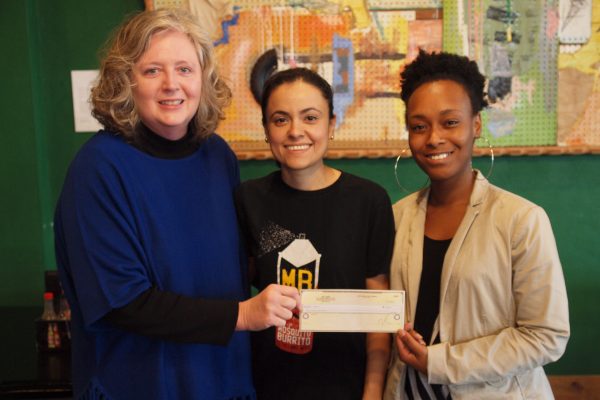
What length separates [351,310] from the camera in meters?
1.29

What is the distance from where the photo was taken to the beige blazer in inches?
50.1

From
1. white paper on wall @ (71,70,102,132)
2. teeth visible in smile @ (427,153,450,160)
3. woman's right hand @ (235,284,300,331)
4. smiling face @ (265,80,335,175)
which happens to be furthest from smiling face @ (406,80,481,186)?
white paper on wall @ (71,70,102,132)

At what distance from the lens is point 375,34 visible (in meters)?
2.43

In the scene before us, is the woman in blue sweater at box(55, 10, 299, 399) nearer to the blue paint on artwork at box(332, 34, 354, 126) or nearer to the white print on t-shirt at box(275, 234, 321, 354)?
the white print on t-shirt at box(275, 234, 321, 354)

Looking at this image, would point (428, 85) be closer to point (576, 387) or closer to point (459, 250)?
point (459, 250)

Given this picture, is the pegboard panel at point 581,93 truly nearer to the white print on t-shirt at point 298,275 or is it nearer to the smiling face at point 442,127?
the smiling face at point 442,127

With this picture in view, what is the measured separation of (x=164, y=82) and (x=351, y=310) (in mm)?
690

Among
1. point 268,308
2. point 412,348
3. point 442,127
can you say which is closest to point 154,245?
point 268,308

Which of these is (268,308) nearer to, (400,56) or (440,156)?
(440,156)

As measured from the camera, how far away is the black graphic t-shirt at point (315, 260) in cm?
137

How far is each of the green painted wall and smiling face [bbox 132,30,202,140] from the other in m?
1.24

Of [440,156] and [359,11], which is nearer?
[440,156]

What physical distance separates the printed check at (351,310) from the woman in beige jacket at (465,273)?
63mm

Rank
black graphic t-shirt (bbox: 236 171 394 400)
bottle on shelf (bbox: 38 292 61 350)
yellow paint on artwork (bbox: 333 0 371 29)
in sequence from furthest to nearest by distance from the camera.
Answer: yellow paint on artwork (bbox: 333 0 371 29)
bottle on shelf (bbox: 38 292 61 350)
black graphic t-shirt (bbox: 236 171 394 400)
